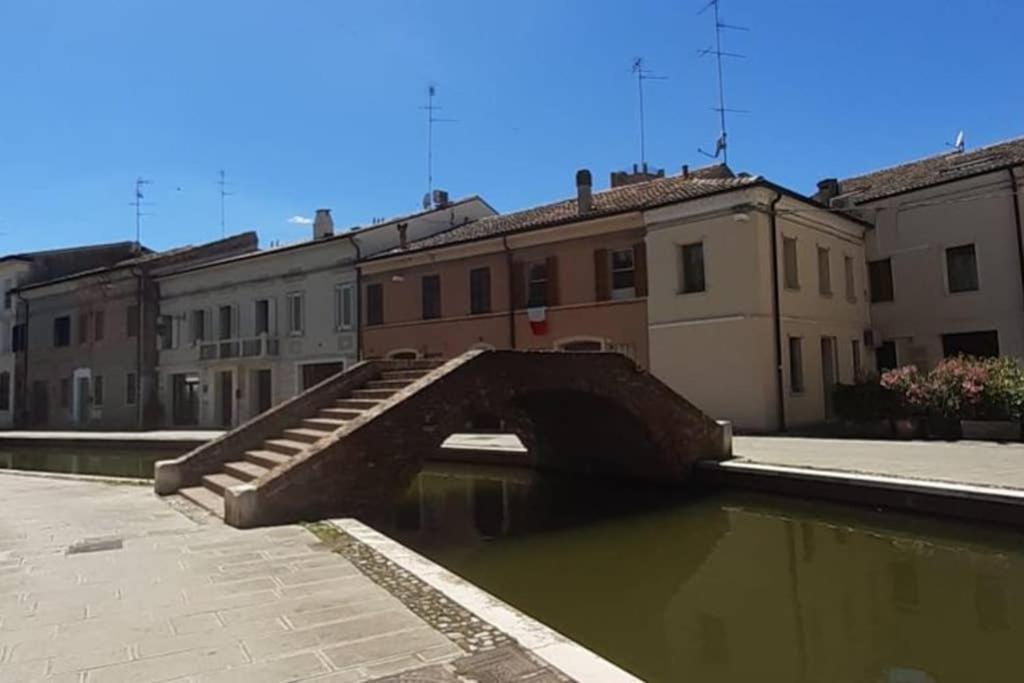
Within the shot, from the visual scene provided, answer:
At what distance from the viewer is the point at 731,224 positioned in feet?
56.2

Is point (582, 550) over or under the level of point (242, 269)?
under

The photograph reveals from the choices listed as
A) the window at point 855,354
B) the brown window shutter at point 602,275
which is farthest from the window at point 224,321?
the window at point 855,354

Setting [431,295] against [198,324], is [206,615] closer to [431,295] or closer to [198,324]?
[431,295]

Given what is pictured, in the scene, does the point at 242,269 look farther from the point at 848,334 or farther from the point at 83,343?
the point at 848,334

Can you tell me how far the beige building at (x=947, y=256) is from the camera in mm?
18516

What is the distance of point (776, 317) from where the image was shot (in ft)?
56.9

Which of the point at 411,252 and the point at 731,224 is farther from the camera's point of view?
the point at 411,252

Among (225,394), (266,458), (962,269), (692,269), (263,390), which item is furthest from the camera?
(225,394)

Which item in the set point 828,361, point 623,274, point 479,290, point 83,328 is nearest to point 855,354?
point 828,361

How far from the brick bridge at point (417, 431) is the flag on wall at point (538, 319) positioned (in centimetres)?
596

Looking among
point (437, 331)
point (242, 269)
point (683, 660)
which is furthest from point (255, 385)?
point (683, 660)

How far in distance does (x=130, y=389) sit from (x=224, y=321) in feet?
17.4

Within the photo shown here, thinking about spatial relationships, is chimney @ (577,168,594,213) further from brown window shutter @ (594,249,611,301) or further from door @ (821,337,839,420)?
door @ (821,337,839,420)

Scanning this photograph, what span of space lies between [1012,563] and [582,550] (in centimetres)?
417
